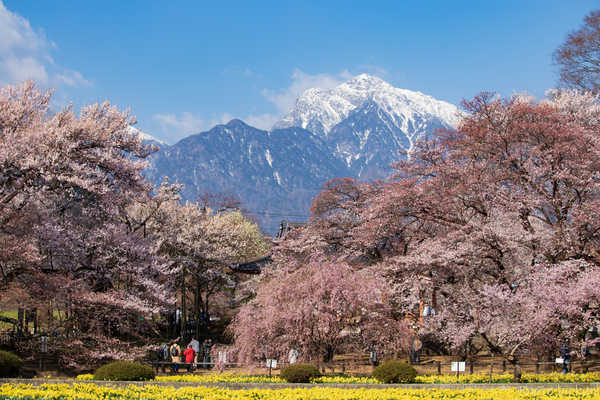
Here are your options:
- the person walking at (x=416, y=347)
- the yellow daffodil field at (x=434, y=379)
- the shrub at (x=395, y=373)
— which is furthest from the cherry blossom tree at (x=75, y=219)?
the person walking at (x=416, y=347)

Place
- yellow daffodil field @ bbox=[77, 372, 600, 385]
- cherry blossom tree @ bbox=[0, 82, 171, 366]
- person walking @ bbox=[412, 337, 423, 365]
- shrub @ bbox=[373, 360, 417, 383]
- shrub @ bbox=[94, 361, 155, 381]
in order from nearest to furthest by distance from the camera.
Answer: shrub @ bbox=[94, 361, 155, 381] < shrub @ bbox=[373, 360, 417, 383] < yellow daffodil field @ bbox=[77, 372, 600, 385] < cherry blossom tree @ bbox=[0, 82, 171, 366] < person walking @ bbox=[412, 337, 423, 365]

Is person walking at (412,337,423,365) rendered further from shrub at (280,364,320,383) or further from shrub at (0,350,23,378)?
shrub at (0,350,23,378)

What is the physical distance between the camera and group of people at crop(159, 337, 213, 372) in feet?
80.4

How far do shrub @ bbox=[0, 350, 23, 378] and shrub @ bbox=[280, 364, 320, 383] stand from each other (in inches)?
330

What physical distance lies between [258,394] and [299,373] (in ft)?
13.2

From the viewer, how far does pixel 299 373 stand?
18656 mm

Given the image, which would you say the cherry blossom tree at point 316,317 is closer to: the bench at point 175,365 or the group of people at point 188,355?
the group of people at point 188,355

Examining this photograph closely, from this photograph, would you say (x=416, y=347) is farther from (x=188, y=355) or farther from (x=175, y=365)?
(x=175, y=365)

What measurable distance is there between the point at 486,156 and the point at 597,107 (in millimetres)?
8162

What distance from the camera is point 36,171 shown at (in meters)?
22.2

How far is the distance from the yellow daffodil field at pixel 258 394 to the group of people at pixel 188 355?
23.4 ft

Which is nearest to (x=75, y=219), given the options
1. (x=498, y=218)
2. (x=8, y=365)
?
(x=8, y=365)

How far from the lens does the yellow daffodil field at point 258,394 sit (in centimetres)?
1347

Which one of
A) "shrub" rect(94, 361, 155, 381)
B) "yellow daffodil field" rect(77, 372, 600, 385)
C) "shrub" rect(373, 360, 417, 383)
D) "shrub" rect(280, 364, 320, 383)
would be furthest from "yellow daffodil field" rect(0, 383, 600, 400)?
"yellow daffodil field" rect(77, 372, 600, 385)
